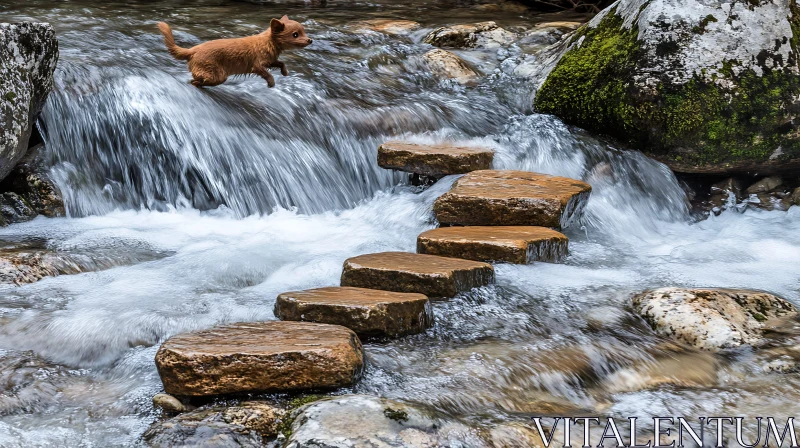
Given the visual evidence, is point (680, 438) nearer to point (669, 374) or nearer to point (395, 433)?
point (669, 374)

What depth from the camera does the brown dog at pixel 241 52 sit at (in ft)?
18.5

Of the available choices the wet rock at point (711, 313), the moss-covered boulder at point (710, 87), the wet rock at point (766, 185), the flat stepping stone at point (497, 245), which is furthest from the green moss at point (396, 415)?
the wet rock at point (766, 185)

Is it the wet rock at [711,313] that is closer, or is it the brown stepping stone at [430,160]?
the wet rock at [711,313]

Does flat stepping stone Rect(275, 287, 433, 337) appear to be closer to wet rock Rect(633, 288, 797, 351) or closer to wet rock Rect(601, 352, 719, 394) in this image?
wet rock Rect(601, 352, 719, 394)

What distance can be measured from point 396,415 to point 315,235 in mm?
2504

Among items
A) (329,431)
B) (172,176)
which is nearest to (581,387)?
(329,431)

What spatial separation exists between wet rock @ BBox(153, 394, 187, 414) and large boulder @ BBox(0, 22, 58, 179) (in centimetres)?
265

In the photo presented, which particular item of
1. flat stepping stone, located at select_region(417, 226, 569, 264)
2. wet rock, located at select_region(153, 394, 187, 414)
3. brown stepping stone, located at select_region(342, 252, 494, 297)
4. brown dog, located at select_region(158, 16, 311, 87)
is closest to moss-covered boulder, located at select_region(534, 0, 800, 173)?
flat stepping stone, located at select_region(417, 226, 569, 264)

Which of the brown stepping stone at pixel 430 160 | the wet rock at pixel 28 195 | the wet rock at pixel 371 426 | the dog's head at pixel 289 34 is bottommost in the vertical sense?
the wet rock at pixel 28 195

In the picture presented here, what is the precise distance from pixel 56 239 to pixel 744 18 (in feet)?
16.5

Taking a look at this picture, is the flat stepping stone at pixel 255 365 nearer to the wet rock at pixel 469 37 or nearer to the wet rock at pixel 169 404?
the wet rock at pixel 169 404

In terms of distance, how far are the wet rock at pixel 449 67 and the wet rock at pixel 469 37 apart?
826 millimetres

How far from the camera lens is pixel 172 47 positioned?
18.4ft

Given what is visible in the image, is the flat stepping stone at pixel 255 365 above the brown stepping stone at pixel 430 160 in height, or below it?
below
